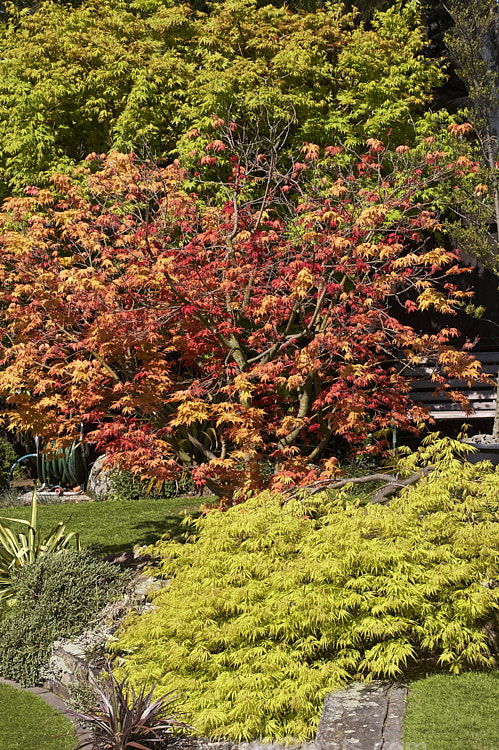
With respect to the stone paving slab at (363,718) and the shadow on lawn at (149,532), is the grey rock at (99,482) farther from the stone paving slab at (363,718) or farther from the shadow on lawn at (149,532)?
the stone paving slab at (363,718)

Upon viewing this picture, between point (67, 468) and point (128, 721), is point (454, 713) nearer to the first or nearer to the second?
point (128, 721)

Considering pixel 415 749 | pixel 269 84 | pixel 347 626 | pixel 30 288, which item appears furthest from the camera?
pixel 269 84

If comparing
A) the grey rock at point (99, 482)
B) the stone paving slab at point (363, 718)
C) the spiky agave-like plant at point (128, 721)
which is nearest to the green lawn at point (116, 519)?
the grey rock at point (99, 482)

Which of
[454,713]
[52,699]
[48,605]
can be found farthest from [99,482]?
[454,713]

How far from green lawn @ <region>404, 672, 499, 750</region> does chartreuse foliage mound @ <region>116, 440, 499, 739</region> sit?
0.17 m

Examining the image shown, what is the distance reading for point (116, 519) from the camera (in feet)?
42.2

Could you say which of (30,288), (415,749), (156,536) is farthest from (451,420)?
(415,749)

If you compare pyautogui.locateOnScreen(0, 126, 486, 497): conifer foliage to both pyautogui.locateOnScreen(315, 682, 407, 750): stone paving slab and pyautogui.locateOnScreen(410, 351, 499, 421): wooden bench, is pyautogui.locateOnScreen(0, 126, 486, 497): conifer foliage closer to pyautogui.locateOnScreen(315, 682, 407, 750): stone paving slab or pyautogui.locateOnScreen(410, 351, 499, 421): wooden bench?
pyautogui.locateOnScreen(315, 682, 407, 750): stone paving slab

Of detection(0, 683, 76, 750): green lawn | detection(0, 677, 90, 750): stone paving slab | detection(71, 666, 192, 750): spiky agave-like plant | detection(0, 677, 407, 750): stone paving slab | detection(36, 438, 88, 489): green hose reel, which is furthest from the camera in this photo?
detection(36, 438, 88, 489): green hose reel

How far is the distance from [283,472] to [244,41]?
9.57 m

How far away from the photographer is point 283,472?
314 inches

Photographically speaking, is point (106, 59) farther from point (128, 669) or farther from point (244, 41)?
point (128, 669)

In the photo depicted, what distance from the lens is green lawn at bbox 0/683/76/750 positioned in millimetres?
5992

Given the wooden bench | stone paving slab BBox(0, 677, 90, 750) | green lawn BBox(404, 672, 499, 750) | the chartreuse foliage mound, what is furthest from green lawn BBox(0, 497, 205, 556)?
green lawn BBox(404, 672, 499, 750)
